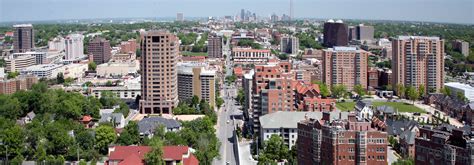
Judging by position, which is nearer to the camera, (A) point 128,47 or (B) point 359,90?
(B) point 359,90

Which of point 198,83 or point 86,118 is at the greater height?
point 198,83

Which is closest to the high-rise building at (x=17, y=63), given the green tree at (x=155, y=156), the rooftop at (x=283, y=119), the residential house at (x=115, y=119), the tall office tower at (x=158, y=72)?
the tall office tower at (x=158, y=72)

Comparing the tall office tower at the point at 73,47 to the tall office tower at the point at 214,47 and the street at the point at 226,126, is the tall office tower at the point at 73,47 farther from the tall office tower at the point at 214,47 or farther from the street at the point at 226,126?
the street at the point at 226,126

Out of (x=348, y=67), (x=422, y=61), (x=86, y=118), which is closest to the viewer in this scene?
(x=86, y=118)

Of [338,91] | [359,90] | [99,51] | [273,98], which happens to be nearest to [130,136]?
[273,98]

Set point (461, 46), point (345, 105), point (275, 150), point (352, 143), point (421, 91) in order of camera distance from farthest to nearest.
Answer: point (461, 46) → point (421, 91) → point (345, 105) → point (275, 150) → point (352, 143)

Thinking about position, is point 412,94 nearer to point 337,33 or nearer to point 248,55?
point 248,55

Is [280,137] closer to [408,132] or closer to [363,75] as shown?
[408,132]
